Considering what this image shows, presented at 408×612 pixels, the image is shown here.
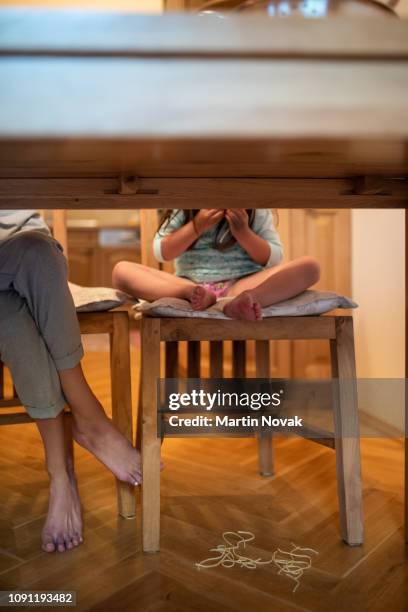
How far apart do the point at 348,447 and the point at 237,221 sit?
54cm

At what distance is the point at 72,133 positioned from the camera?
29 cm

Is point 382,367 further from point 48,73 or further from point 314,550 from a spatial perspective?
point 48,73

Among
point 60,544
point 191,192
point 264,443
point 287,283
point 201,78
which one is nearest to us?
point 201,78

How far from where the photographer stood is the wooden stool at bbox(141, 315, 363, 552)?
904mm

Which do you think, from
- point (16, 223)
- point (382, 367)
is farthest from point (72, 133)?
point (382, 367)

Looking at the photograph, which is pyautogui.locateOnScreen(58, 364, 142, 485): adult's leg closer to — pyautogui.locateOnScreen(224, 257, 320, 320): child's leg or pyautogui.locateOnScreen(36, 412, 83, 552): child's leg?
pyautogui.locateOnScreen(36, 412, 83, 552): child's leg

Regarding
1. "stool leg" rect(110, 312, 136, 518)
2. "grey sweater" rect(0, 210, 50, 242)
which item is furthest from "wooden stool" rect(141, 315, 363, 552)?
"grey sweater" rect(0, 210, 50, 242)

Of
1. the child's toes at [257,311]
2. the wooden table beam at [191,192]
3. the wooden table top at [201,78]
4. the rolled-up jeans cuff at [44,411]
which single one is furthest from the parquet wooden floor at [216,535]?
the wooden table top at [201,78]

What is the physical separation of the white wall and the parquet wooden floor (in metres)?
0.28

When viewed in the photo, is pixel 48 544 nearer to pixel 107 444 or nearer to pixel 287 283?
pixel 107 444

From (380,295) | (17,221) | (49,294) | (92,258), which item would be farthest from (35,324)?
(92,258)

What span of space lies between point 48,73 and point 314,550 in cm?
87

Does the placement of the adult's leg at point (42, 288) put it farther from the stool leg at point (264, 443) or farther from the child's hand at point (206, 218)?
the stool leg at point (264, 443)

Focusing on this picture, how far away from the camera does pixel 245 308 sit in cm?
92
